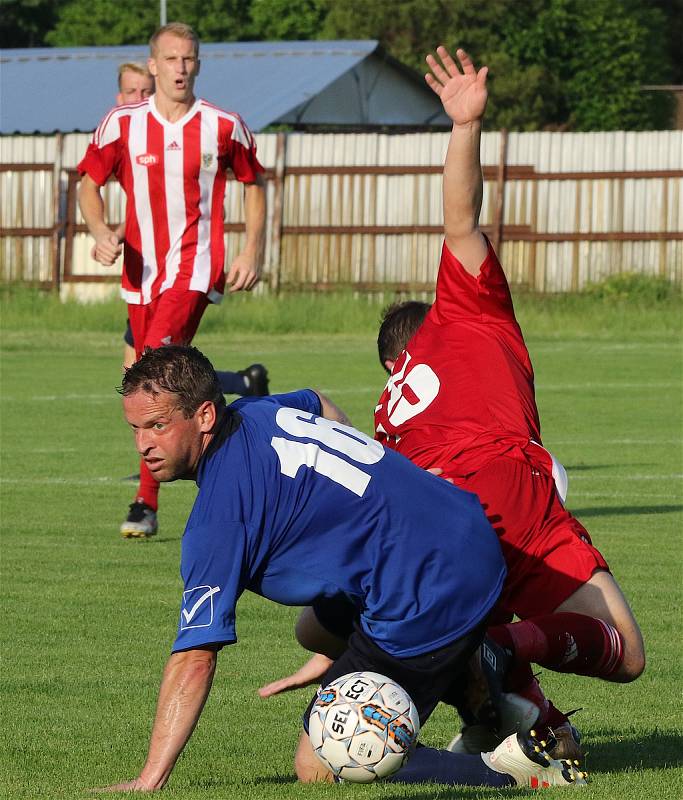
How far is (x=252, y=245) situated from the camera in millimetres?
9914

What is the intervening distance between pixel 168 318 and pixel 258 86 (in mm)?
30406

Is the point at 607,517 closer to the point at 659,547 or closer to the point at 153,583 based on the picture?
the point at 659,547

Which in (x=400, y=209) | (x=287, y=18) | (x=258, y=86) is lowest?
(x=400, y=209)

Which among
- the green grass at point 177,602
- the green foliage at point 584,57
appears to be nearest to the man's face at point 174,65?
the green grass at point 177,602

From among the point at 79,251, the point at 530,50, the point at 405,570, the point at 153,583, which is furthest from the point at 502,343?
the point at 530,50

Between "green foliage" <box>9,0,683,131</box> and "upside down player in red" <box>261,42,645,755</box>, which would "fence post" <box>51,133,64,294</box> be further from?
"upside down player in red" <box>261,42,645,755</box>

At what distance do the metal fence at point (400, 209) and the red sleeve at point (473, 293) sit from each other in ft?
78.5

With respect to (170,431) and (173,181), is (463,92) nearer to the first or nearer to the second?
(170,431)

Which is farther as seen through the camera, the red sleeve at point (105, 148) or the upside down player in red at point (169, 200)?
the red sleeve at point (105, 148)

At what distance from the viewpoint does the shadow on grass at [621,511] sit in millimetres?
11008

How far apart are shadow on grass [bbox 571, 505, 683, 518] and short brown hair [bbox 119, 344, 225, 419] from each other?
20.6 ft

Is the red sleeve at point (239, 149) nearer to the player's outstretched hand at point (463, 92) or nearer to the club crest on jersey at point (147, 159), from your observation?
the club crest on jersey at point (147, 159)

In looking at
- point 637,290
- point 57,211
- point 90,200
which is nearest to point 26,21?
point 57,211

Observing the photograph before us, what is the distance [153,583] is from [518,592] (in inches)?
125
